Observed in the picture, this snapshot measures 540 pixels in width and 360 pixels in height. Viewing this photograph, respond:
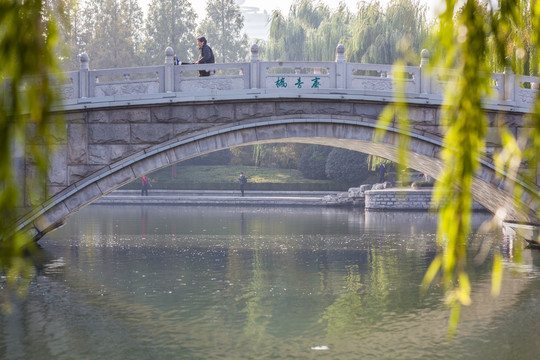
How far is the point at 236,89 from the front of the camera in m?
11.8

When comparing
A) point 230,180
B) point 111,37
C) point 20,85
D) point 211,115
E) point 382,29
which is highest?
point 111,37

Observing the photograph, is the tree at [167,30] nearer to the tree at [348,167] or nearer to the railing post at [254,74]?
the tree at [348,167]

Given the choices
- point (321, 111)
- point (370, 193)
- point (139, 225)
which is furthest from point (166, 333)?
point (370, 193)

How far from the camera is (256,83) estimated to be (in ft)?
38.9

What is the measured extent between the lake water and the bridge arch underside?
924 mm

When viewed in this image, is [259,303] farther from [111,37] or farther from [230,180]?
[111,37]

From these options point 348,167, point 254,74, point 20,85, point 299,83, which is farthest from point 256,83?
point 348,167

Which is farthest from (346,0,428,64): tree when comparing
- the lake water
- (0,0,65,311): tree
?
(0,0,65,311): tree

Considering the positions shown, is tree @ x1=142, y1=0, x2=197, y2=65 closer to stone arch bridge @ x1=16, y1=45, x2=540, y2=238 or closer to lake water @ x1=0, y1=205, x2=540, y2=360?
lake water @ x1=0, y1=205, x2=540, y2=360

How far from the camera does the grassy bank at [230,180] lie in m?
30.3

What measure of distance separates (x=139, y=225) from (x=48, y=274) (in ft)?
25.7

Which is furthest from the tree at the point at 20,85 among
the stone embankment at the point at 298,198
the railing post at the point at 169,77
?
the stone embankment at the point at 298,198

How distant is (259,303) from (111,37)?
3022 centimetres

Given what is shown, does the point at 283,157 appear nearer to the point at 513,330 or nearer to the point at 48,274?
the point at 48,274
